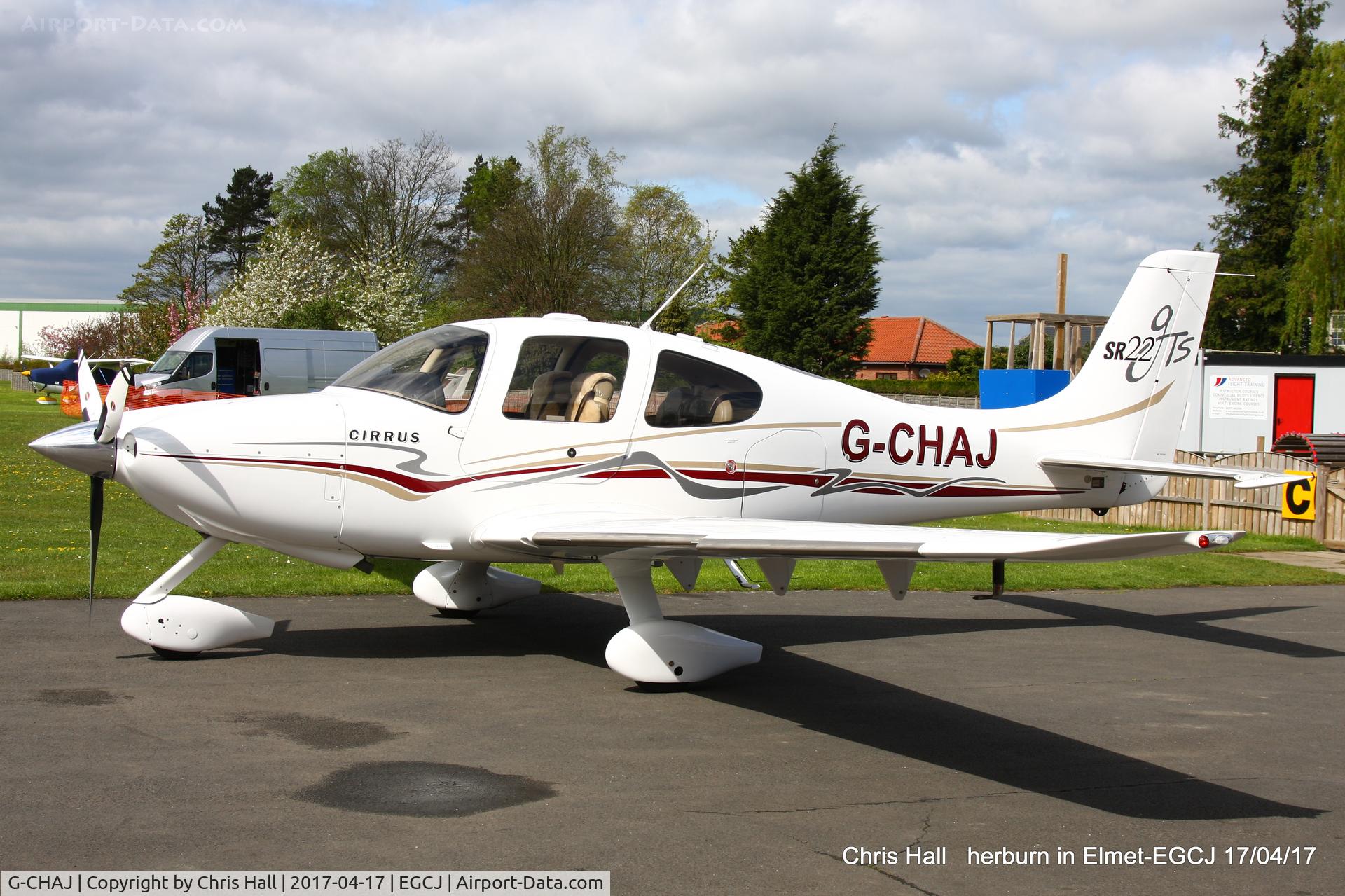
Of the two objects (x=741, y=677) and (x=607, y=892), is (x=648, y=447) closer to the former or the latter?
(x=741, y=677)

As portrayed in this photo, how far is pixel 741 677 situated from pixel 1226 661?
4.06 m

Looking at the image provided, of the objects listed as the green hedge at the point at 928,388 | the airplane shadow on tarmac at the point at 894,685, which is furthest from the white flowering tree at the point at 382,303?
the airplane shadow on tarmac at the point at 894,685

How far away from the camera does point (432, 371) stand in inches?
311

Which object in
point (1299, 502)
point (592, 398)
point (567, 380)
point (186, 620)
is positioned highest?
point (567, 380)

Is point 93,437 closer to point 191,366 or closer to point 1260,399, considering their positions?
point 1260,399

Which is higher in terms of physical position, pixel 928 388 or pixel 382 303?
pixel 382 303

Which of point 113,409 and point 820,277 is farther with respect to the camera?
point 820,277

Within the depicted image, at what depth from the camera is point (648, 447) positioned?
8125 millimetres

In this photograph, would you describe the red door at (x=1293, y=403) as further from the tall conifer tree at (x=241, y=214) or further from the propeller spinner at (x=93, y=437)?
the tall conifer tree at (x=241, y=214)

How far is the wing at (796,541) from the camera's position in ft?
15.2

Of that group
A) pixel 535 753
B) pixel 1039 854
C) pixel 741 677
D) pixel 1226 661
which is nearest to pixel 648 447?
pixel 741 677

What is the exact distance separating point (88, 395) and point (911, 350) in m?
77.3

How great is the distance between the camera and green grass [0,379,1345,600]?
34.5ft

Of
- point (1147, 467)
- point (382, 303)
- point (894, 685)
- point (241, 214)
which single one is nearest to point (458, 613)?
point (894, 685)
